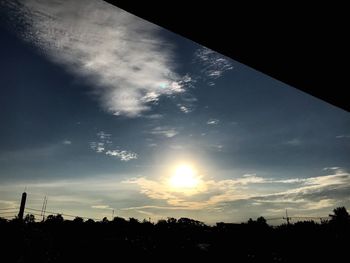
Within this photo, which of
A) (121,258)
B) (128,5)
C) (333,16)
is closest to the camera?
(128,5)

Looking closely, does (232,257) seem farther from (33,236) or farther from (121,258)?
(33,236)

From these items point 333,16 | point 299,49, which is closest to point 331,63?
point 299,49

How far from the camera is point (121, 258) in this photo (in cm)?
2609

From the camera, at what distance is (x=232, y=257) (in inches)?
913

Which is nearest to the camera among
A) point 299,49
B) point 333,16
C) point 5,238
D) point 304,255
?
point 333,16

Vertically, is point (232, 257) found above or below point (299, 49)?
below

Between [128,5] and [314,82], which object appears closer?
[128,5]

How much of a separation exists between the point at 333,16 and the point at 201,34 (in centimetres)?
58

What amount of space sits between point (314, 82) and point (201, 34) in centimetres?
83

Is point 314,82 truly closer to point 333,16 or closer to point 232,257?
point 333,16

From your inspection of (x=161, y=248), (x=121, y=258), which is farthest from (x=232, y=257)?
(x=121, y=258)

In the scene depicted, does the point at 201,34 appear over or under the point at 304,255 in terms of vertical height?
over

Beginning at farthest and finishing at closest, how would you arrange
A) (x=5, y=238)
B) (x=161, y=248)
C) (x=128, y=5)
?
(x=161, y=248)
(x=5, y=238)
(x=128, y=5)

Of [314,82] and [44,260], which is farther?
[44,260]
